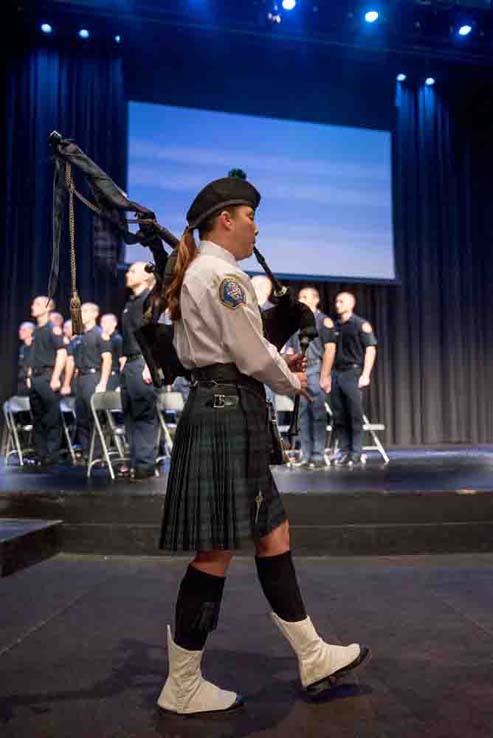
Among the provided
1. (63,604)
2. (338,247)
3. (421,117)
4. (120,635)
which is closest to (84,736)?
(120,635)

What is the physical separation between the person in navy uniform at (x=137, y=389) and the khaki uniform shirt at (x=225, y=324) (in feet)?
8.96

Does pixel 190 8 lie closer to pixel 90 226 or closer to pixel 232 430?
pixel 90 226

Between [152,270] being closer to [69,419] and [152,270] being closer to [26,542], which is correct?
[26,542]

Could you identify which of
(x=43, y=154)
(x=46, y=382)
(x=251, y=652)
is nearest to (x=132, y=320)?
(x=46, y=382)

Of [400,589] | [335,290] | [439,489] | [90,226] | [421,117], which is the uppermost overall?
[421,117]

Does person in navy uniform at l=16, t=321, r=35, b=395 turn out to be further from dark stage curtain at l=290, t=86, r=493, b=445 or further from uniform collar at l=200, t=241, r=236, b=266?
uniform collar at l=200, t=241, r=236, b=266

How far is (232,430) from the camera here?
172cm

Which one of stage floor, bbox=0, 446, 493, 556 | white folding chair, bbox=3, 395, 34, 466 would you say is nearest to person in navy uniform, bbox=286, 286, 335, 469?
stage floor, bbox=0, 446, 493, 556

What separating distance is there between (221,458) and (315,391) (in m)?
3.87

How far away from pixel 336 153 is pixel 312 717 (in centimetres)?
855

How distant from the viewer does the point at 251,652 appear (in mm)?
2209

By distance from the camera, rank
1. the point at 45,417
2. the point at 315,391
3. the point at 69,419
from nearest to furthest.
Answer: the point at 315,391 → the point at 45,417 → the point at 69,419

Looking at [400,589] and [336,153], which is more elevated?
[336,153]

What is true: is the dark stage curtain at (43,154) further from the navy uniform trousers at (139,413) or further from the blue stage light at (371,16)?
the navy uniform trousers at (139,413)
